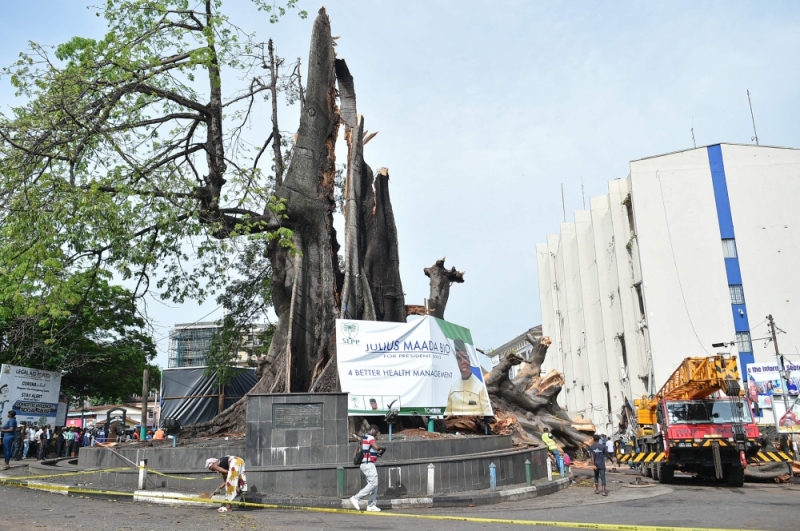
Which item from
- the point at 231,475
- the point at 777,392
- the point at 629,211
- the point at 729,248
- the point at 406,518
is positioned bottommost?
the point at 406,518

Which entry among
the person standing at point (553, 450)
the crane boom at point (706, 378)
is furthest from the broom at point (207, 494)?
the crane boom at point (706, 378)

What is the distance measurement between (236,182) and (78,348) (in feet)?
64.2

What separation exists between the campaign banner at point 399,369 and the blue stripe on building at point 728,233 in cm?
2333

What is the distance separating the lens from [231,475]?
10305 millimetres

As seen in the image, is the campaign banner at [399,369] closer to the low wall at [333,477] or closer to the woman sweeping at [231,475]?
the low wall at [333,477]

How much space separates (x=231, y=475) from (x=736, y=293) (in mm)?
31611

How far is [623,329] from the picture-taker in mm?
39469

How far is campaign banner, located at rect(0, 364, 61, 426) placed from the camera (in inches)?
783

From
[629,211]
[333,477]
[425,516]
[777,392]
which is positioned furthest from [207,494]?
[629,211]

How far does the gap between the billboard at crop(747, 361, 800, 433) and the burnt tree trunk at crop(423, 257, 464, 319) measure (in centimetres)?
912

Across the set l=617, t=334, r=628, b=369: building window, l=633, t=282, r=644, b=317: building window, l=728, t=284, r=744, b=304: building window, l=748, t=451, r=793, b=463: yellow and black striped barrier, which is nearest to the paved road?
l=748, t=451, r=793, b=463: yellow and black striped barrier

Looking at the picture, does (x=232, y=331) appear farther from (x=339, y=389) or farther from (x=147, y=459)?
(x=147, y=459)

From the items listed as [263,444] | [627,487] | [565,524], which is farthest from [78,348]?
[565,524]

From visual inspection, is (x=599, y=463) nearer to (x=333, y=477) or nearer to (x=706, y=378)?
(x=706, y=378)
